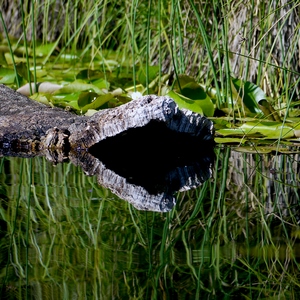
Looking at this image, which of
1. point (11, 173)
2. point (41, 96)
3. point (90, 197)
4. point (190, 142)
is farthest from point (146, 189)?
point (41, 96)

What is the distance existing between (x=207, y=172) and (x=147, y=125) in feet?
1.16

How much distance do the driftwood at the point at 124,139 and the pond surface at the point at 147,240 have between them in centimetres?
18

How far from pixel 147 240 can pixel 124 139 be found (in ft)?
4.01

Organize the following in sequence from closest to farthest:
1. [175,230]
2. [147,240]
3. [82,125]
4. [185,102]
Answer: [147,240]
[175,230]
[82,125]
[185,102]

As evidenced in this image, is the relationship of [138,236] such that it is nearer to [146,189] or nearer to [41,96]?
[146,189]

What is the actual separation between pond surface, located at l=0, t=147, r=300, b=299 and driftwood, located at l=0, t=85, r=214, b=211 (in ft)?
0.59

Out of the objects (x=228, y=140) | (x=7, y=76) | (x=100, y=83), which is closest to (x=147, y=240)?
(x=228, y=140)

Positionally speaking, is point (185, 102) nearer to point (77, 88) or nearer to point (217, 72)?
point (217, 72)

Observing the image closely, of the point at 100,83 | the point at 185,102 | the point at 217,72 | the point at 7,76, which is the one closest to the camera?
the point at 185,102

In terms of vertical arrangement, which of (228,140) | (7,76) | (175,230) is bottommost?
(7,76)

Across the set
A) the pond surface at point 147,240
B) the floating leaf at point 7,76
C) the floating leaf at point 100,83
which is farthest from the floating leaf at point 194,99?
the floating leaf at point 7,76

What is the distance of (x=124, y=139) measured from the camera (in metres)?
2.94

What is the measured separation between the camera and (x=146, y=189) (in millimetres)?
2320

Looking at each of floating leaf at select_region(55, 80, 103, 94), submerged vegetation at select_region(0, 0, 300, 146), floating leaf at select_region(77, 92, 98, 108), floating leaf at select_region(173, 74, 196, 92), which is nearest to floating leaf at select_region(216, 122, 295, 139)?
submerged vegetation at select_region(0, 0, 300, 146)
